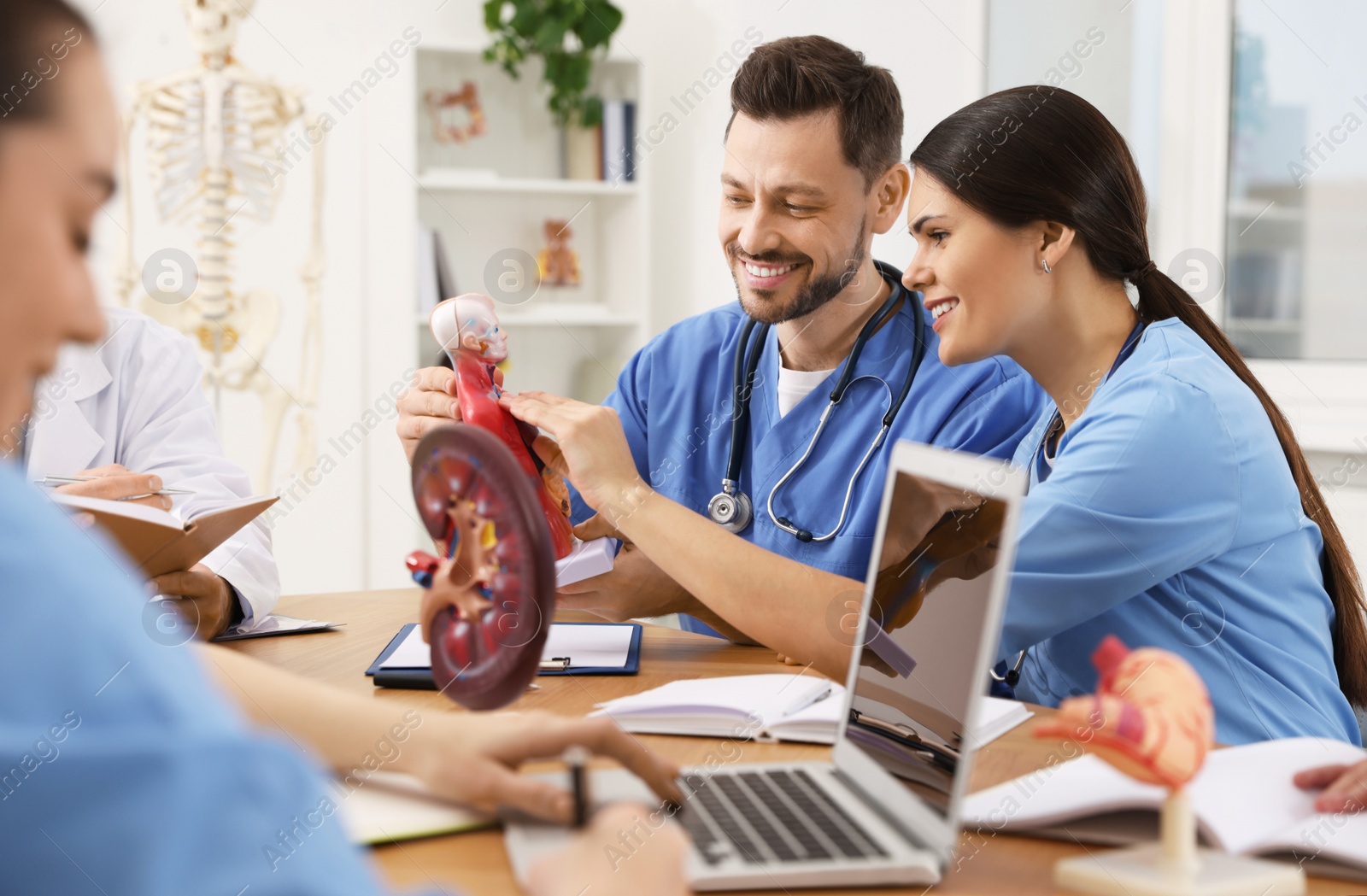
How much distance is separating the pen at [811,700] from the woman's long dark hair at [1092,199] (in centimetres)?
71

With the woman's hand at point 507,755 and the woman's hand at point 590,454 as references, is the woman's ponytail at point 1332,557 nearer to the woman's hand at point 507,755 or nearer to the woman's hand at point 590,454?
the woman's hand at point 590,454

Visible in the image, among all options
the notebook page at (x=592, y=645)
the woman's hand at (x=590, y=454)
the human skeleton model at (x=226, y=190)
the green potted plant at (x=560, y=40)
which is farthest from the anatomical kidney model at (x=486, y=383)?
the green potted plant at (x=560, y=40)

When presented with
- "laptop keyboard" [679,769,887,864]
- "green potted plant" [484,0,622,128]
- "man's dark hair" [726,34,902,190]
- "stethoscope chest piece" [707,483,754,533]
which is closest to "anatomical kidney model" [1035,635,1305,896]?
"laptop keyboard" [679,769,887,864]

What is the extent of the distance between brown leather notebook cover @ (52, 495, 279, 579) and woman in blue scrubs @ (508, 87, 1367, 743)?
0.37 meters

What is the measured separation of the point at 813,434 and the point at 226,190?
2288 mm

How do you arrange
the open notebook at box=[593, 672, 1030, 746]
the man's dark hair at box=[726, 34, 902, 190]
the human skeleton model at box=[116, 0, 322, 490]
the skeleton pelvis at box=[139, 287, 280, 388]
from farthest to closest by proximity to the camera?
the skeleton pelvis at box=[139, 287, 280, 388]
the human skeleton model at box=[116, 0, 322, 490]
the man's dark hair at box=[726, 34, 902, 190]
the open notebook at box=[593, 672, 1030, 746]

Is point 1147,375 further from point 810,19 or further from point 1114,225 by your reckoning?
point 810,19

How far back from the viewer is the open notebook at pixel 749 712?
1.12 m

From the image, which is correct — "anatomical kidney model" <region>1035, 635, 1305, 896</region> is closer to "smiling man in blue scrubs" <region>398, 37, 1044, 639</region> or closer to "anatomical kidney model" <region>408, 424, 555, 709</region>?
"anatomical kidney model" <region>408, 424, 555, 709</region>

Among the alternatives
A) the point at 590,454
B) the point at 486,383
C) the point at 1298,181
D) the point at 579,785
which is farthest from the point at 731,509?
the point at 1298,181

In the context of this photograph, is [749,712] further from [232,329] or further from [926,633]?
[232,329]

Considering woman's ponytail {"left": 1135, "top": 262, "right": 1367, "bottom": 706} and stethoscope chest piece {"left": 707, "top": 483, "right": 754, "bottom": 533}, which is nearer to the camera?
woman's ponytail {"left": 1135, "top": 262, "right": 1367, "bottom": 706}

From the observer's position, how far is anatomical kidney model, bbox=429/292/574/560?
4.40ft

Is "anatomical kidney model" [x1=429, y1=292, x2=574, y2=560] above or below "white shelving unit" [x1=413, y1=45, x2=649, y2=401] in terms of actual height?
below
